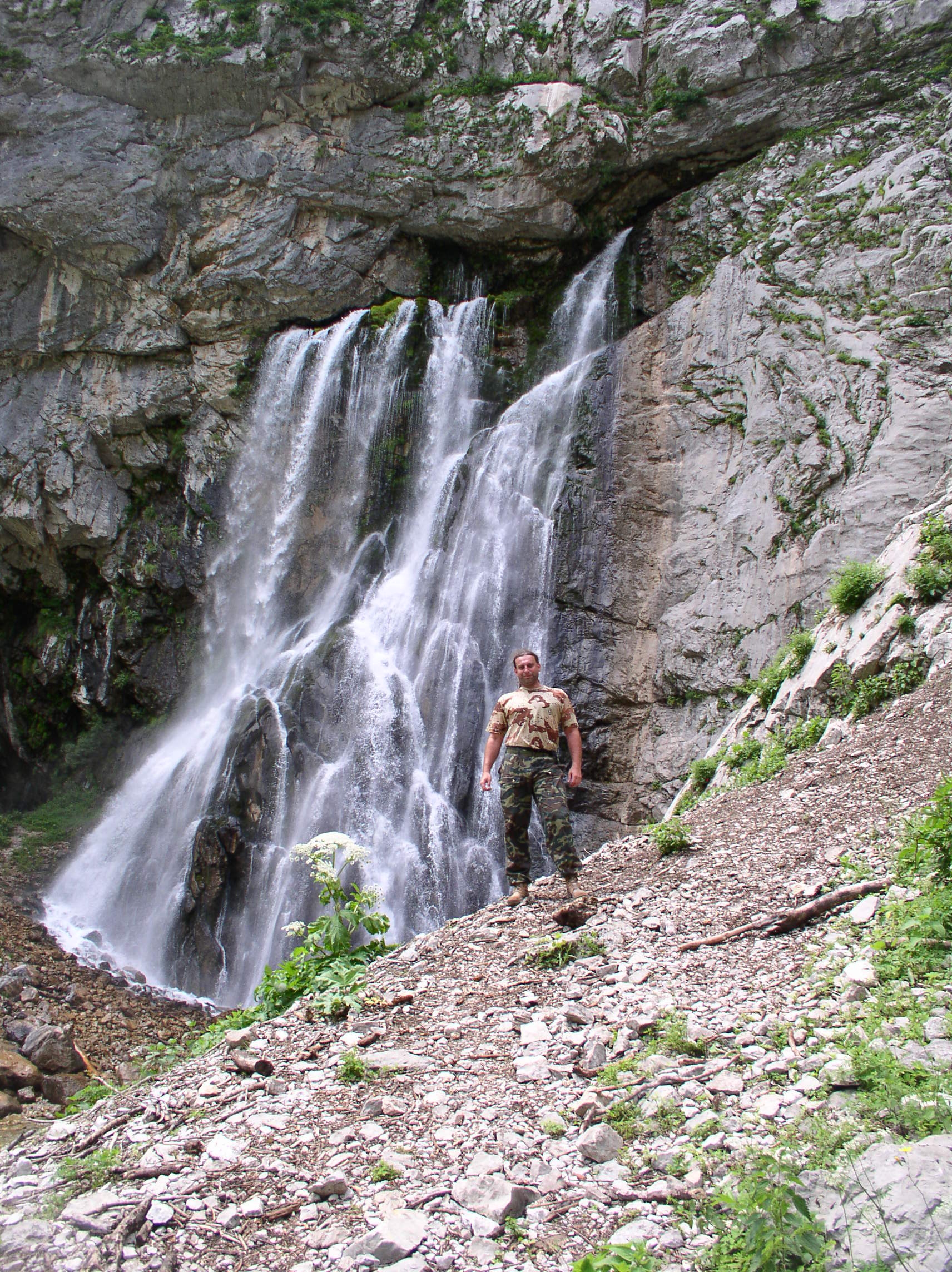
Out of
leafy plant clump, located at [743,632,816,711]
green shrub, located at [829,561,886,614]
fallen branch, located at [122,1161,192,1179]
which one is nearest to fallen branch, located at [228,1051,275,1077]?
fallen branch, located at [122,1161,192,1179]

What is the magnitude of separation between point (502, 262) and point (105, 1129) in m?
20.6

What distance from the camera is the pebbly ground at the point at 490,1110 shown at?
8.70ft

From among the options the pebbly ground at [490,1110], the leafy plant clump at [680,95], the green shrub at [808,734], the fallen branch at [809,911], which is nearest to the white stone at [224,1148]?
the pebbly ground at [490,1110]

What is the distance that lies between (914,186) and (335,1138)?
55.8ft

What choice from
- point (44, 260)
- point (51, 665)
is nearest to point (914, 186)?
point (44, 260)

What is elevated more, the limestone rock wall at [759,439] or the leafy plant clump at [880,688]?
the limestone rock wall at [759,439]

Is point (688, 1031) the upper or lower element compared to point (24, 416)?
lower

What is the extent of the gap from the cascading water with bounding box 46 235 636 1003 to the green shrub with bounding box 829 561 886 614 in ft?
20.7

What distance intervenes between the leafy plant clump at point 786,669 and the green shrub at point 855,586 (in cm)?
62

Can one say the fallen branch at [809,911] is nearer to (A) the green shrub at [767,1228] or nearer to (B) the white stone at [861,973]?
(B) the white stone at [861,973]

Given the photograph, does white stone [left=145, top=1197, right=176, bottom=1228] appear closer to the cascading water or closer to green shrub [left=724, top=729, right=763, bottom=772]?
green shrub [left=724, top=729, right=763, bottom=772]

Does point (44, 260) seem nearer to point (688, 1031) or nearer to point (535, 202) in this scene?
point (535, 202)

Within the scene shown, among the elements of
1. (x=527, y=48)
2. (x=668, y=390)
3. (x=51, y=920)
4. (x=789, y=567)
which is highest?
(x=527, y=48)

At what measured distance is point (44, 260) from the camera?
68.5 feet
